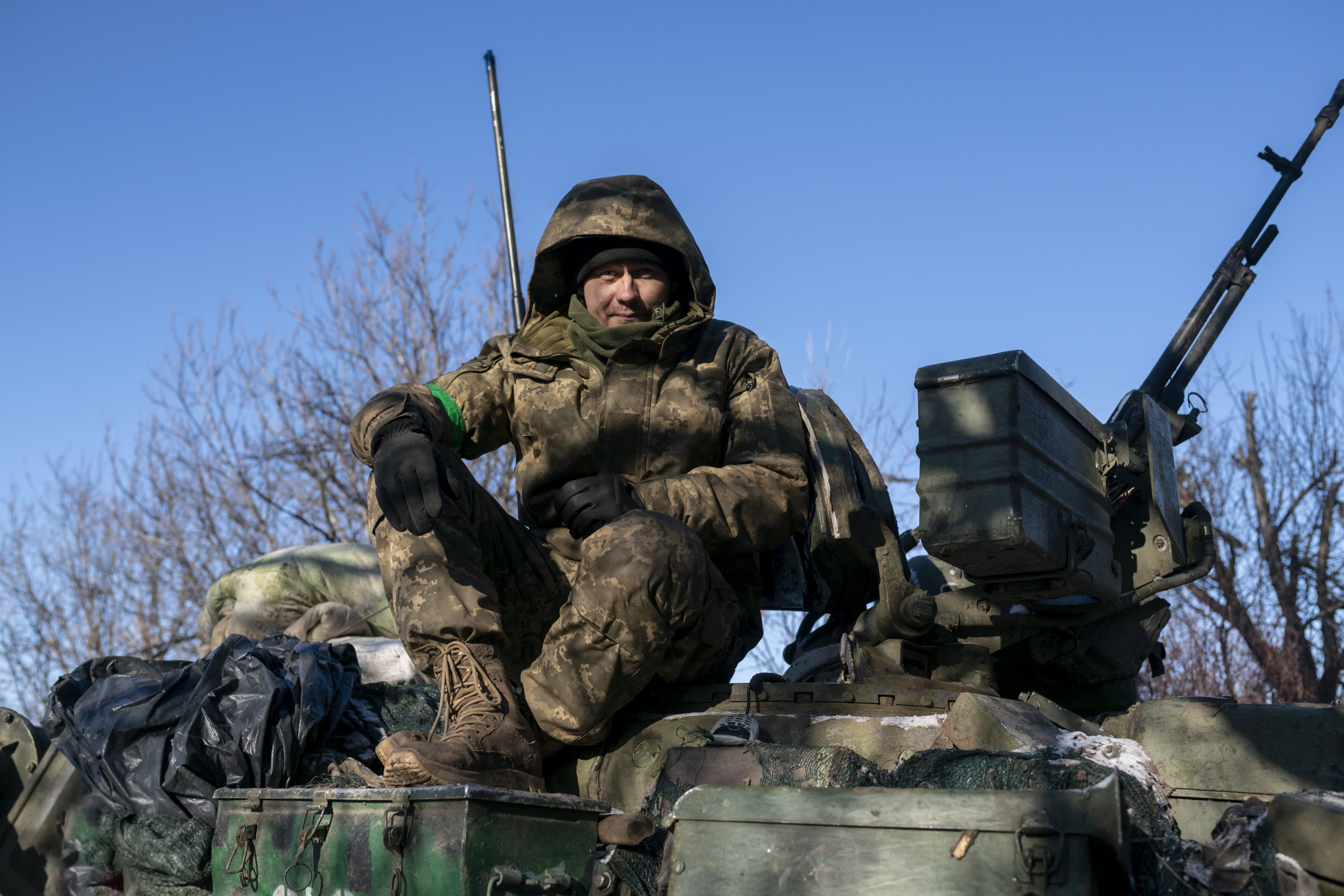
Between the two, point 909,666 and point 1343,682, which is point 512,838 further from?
point 1343,682

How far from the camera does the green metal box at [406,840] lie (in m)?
2.51

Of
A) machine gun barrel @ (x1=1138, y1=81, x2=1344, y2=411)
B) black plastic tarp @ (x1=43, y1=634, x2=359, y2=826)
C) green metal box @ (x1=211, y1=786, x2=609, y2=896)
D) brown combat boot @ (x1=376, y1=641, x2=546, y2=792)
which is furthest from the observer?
machine gun barrel @ (x1=1138, y1=81, x2=1344, y2=411)

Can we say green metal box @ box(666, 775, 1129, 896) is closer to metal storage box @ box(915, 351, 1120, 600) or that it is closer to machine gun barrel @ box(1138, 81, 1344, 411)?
metal storage box @ box(915, 351, 1120, 600)

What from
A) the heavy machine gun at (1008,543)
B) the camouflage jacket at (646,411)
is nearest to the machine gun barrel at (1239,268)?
the heavy machine gun at (1008,543)

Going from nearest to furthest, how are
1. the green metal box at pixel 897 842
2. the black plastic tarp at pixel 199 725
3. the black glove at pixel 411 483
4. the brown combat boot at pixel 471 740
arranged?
1. the green metal box at pixel 897 842
2. the brown combat boot at pixel 471 740
3. the black glove at pixel 411 483
4. the black plastic tarp at pixel 199 725

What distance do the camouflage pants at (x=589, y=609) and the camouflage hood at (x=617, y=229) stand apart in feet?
2.88

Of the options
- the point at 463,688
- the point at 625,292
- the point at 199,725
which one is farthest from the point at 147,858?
the point at 625,292

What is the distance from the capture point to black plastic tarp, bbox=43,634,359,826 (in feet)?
11.7

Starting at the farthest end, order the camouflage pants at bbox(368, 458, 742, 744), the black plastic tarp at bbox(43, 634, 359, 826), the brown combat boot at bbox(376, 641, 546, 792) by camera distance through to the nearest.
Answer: the black plastic tarp at bbox(43, 634, 359, 826)
the camouflage pants at bbox(368, 458, 742, 744)
the brown combat boot at bbox(376, 641, 546, 792)

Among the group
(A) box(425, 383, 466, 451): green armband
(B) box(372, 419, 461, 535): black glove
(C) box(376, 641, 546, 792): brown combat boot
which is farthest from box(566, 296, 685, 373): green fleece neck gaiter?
(C) box(376, 641, 546, 792): brown combat boot

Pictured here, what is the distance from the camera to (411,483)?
3275 mm

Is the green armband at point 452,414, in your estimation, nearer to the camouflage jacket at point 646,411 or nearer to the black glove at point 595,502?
the camouflage jacket at point 646,411

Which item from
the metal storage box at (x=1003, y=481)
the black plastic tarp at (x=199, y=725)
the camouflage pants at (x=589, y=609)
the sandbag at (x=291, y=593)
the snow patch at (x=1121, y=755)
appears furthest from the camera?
the sandbag at (x=291, y=593)

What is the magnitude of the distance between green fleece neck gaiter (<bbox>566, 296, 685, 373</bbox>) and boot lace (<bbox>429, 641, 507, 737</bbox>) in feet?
3.44
